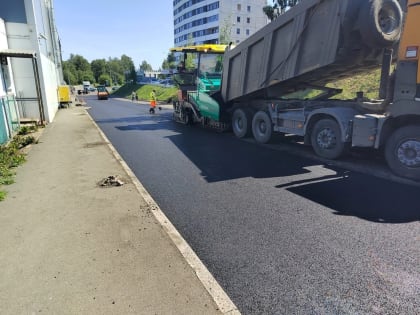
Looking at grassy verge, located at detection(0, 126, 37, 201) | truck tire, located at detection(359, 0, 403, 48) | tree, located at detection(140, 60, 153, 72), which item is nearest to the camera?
truck tire, located at detection(359, 0, 403, 48)

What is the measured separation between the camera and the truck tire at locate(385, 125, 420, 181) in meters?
5.88

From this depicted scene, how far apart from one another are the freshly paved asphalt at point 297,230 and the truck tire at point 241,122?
123 inches

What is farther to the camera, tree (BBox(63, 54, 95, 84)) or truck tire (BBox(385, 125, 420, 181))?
tree (BBox(63, 54, 95, 84))

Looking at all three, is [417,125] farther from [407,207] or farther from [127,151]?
[127,151]

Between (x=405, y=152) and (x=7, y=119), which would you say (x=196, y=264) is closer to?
(x=405, y=152)

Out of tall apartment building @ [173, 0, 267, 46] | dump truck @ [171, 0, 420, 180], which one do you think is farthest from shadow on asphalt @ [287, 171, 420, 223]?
tall apartment building @ [173, 0, 267, 46]

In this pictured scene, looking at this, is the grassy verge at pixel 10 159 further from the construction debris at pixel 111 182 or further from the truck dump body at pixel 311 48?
the truck dump body at pixel 311 48

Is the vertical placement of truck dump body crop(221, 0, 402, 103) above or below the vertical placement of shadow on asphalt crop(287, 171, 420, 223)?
above

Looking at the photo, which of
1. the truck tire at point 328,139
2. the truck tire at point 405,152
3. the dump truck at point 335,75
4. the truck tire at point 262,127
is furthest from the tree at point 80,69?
the truck tire at point 405,152

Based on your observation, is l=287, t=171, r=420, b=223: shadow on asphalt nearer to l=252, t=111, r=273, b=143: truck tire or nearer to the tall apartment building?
l=252, t=111, r=273, b=143: truck tire

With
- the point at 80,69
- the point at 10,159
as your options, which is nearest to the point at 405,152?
the point at 10,159

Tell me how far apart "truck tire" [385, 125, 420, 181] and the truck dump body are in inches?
76.3

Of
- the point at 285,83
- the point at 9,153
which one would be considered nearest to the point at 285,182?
the point at 285,83

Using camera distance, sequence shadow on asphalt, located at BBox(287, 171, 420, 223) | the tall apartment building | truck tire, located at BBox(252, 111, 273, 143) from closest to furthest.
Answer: shadow on asphalt, located at BBox(287, 171, 420, 223) → truck tire, located at BBox(252, 111, 273, 143) → the tall apartment building
